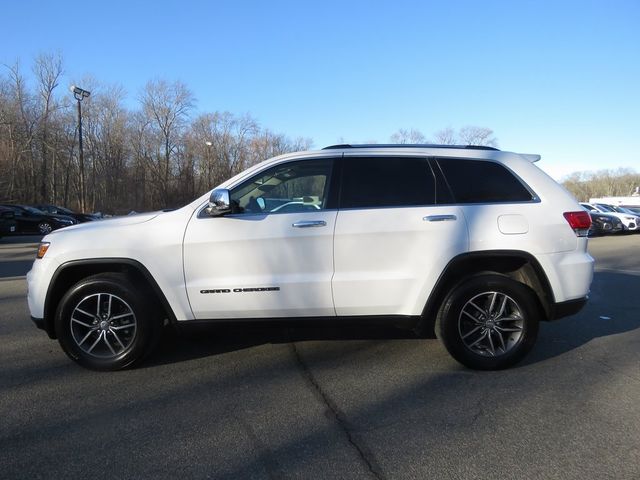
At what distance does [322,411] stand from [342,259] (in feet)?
4.05

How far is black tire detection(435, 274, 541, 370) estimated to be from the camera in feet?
13.5

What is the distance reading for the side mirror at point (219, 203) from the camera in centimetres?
389

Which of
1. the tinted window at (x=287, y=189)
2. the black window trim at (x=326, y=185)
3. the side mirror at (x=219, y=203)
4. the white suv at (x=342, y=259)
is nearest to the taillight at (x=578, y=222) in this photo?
the white suv at (x=342, y=259)

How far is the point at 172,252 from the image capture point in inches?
159

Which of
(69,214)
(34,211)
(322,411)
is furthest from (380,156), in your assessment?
(69,214)

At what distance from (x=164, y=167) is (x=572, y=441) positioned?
61.5 meters

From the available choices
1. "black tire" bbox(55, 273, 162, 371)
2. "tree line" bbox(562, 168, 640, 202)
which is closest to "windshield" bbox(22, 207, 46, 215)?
"black tire" bbox(55, 273, 162, 371)

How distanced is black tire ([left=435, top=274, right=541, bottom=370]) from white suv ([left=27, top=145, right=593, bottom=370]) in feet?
0.04

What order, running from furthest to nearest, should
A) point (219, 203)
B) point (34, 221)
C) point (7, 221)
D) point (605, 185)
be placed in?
point (605, 185) → point (34, 221) → point (7, 221) → point (219, 203)

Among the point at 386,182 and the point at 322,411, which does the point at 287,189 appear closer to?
the point at 386,182

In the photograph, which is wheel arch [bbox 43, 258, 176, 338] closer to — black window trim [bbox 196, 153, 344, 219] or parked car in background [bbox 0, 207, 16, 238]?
black window trim [bbox 196, 153, 344, 219]

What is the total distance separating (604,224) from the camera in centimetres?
2311

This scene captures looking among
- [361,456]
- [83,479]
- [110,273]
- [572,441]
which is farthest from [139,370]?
[572,441]

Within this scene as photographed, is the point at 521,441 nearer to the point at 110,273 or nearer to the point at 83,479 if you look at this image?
the point at 83,479
